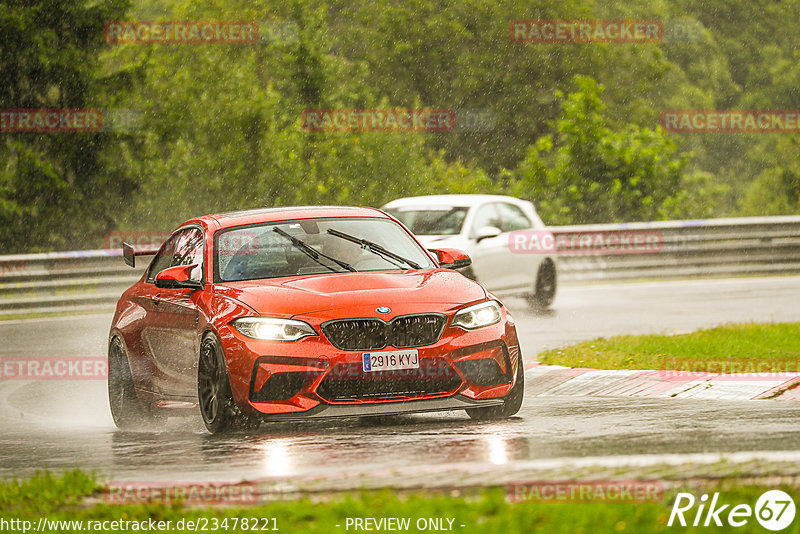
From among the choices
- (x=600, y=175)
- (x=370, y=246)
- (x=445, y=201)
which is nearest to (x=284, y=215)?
(x=370, y=246)

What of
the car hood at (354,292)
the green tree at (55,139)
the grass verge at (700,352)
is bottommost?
the grass verge at (700,352)

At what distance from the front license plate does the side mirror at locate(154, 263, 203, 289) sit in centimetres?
158

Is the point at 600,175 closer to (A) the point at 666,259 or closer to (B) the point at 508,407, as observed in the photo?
(A) the point at 666,259

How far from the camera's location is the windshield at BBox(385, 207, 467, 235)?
19125 millimetres

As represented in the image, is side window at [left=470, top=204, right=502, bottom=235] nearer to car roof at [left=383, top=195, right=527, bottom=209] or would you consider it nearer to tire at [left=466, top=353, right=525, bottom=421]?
car roof at [left=383, top=195, right=527, bottom=209]

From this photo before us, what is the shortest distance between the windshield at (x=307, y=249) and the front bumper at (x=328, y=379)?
0.96 meters

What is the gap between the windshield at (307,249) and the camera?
31.5 ft

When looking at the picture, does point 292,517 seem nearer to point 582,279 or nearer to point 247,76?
point 582,279

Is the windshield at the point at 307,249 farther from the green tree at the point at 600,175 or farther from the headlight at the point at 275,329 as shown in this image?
the green tree at the point at 600,175

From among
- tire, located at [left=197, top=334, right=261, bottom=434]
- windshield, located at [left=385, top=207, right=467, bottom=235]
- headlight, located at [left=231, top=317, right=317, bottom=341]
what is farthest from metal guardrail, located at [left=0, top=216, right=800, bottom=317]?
headlight, located at [left=231, top=317, right=317, bottom=341]

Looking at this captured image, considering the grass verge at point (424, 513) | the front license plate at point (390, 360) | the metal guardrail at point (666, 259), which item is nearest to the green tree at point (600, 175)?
the metal guardrail at point (666, 259)

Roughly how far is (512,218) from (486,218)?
79 cm

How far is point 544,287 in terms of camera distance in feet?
67.5

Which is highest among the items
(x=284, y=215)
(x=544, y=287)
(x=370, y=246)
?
(x=284, y=215)
